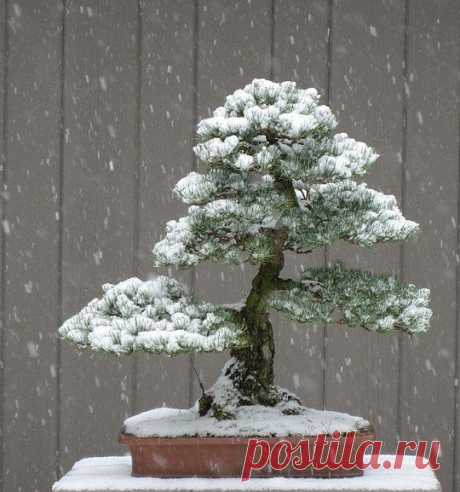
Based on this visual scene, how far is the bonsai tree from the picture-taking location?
4.88ft

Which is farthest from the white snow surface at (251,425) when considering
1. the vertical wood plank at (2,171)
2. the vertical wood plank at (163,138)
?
the vertical wood plank at (2,171)

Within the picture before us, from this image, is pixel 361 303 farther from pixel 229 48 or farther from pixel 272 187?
pixel 229 48

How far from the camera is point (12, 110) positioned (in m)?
2.48

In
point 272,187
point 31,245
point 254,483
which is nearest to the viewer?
point 254,483

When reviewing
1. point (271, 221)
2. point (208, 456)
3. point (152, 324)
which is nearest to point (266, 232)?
point (271, 221)

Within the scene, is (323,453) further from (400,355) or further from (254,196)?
(400,355)

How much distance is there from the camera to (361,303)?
1.53m

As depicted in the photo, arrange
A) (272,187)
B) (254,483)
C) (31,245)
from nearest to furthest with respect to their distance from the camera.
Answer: (254,483) < (272,187) < (31,245)

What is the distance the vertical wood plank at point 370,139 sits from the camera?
244 cm

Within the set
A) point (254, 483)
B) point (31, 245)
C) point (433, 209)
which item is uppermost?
point (433, 209)

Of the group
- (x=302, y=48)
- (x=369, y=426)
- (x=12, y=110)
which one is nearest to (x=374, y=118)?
(x=302, y=48)

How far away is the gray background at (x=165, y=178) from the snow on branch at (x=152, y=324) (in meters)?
0.90

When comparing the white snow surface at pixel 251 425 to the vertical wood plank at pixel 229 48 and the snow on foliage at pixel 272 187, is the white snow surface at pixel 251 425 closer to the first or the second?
the snow on foliage at pixel 272 187

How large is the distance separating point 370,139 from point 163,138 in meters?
0.55
